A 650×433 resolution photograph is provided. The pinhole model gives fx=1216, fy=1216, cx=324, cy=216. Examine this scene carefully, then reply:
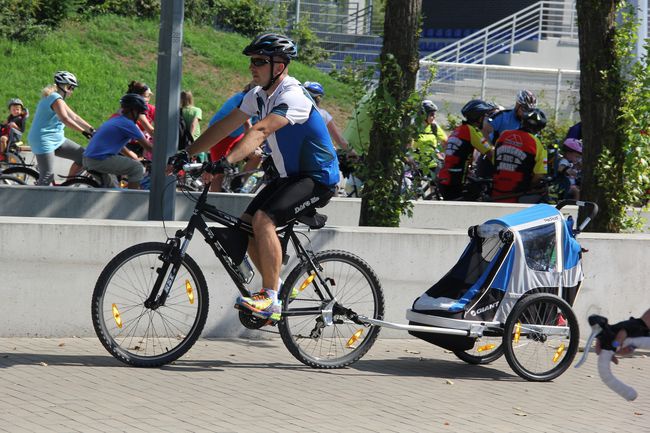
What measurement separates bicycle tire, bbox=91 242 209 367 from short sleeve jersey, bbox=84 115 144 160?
17.6ft

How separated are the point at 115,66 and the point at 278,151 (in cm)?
2307

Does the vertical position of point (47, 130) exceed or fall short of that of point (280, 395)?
it exceeds it

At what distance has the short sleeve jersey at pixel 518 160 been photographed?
12242 millimetres

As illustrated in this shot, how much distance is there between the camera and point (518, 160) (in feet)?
40.7

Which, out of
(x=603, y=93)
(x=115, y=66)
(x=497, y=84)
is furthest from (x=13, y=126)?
(x=603, y=93)

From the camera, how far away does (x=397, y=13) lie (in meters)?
10.3

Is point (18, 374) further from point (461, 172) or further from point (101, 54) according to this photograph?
point (101, 54)

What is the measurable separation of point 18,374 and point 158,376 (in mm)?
824

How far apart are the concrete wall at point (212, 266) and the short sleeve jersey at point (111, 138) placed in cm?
449

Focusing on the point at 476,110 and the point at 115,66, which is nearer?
the point at 476,110

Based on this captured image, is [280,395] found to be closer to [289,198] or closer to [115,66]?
[289,198]

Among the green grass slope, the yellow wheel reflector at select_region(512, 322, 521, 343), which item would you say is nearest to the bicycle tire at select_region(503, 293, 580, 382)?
the yellow wheel reflector at select_region(512, 322, 521, 343)

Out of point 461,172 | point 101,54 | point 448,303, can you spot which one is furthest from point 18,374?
point 101,54

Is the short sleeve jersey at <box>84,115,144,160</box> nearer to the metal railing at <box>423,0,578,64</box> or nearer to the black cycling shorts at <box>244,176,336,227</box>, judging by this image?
the black cycling shorts at <box>244,176,336,227</box>
